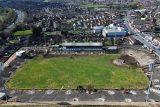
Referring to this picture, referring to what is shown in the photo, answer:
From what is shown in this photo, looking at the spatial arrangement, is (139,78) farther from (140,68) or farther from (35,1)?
(35,1)

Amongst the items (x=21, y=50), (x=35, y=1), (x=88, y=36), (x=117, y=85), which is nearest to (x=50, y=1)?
(x=35, y=1)

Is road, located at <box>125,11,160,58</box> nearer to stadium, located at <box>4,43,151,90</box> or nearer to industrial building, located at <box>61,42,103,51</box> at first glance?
stadium, located at <box>4,43,151,90</box>

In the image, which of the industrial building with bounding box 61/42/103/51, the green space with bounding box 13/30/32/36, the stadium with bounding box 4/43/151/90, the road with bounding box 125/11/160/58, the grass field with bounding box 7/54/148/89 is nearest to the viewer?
the grass field with bounding box 7/54/148/89

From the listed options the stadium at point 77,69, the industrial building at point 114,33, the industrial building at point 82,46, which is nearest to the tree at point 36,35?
the stadium at point 77,69

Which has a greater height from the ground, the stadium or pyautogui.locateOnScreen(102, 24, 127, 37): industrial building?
pyautogui.locateOnScreen(102, 24, 127, 37): industrial building

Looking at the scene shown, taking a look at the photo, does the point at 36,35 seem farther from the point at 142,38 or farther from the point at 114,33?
the point at 142,38

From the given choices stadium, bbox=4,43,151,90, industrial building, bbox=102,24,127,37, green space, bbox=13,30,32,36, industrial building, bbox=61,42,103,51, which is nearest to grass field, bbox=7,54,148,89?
stadium, bbox=4,43,151,90

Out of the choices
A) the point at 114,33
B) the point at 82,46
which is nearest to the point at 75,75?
the point at 82,46

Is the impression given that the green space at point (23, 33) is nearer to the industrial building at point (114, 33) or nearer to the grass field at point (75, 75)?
the industrial building at point (114, 33)
